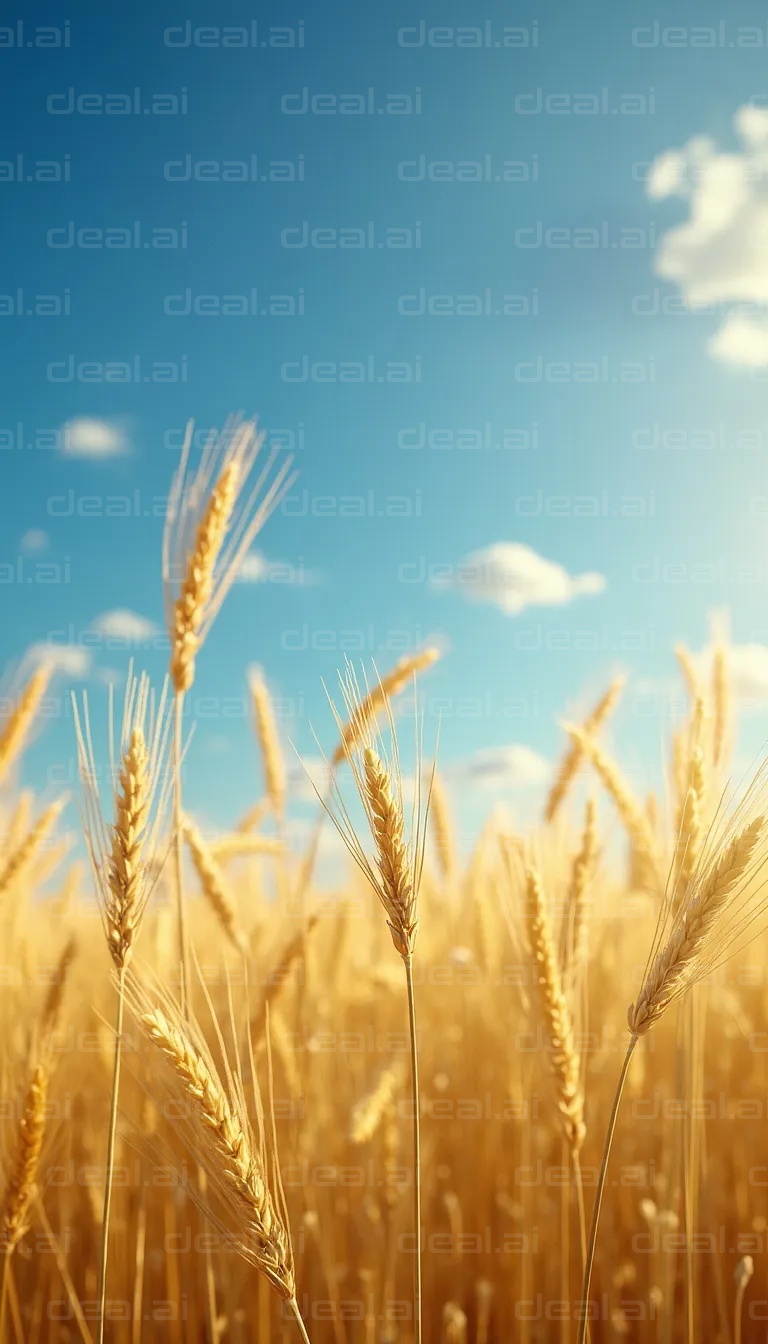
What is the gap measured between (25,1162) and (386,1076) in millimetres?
934

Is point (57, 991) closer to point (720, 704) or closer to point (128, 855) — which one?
point (128, 855)

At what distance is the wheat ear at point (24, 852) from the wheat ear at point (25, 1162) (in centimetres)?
69

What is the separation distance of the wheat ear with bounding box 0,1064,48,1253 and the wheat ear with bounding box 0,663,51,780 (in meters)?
1.08

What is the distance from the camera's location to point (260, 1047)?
1815 millimetres

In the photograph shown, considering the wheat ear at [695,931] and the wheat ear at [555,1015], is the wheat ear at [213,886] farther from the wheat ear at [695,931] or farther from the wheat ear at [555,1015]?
the wheat ear at [695,931]


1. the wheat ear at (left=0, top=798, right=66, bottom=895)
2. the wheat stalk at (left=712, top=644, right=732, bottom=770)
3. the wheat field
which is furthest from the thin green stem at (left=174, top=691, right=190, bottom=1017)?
the wheat stalk at (left=712, top=644, right=732, bottom=770)

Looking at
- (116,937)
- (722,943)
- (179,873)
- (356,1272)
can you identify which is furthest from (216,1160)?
(356,1272)

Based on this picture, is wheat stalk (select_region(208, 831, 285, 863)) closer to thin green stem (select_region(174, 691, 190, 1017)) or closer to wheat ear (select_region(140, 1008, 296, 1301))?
thin green stem (select_region(174, 691, 190, 1017))

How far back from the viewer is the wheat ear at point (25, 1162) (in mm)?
1383

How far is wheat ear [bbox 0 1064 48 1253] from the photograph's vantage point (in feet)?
4.54

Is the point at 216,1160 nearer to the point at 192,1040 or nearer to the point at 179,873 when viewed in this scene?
the point at 192,1040

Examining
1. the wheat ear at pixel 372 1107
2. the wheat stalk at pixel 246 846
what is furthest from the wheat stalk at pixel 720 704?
the wheat stalk at pixel 246 846

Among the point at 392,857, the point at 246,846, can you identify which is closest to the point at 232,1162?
the point at 392,857

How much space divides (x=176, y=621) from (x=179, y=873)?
51 centimetres
